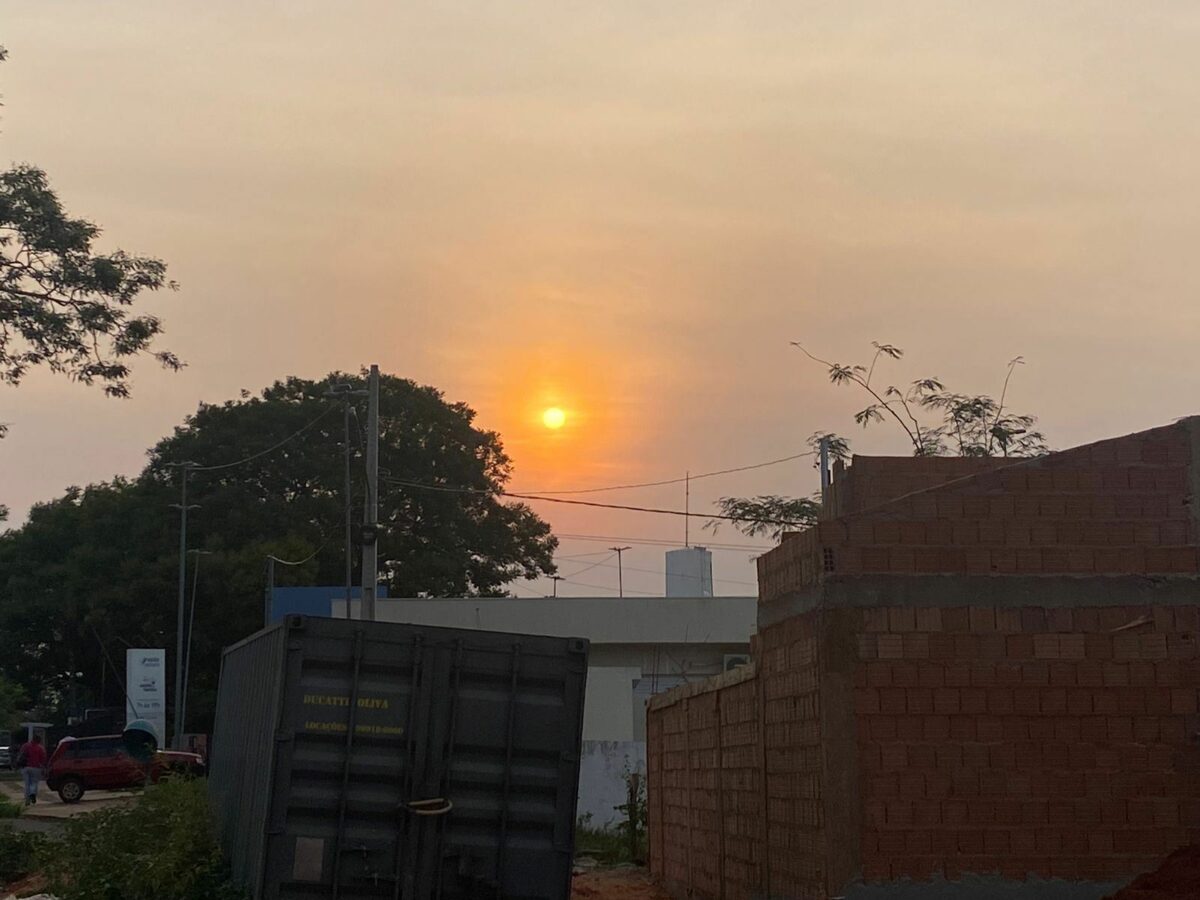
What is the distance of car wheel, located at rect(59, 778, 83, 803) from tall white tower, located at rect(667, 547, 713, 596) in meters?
23.1

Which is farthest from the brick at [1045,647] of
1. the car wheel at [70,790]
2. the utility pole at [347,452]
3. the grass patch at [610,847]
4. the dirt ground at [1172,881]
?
the car wheel at [70,790]

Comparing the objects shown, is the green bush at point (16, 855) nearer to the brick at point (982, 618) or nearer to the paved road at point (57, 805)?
the paved road at point (57, 805)

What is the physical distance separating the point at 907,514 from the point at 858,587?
71 cm

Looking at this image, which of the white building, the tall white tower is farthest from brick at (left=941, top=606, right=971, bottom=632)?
the tall white tower

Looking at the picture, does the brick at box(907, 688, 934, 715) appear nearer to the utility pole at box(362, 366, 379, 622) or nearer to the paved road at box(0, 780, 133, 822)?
the utility pole at box(362, 366, 379, 622)

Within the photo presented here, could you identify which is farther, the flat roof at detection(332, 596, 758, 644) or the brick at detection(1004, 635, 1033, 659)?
the flat roof at detection(332, 596, 758, 644)

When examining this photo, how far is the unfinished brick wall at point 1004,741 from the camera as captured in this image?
11641 mm

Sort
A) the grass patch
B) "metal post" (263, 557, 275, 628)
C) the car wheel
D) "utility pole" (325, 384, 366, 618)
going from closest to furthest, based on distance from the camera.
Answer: the grass patch < "utility pole" (325, 384, 366, 618) < the car wheel < "metal post" (263, 557, 275, 628)

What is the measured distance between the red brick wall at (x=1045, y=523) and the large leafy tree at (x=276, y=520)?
52.3 meters

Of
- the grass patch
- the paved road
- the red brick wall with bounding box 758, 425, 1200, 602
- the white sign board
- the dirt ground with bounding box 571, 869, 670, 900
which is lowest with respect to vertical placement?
the dirt ground with bounding box 571, 869, 670, 900

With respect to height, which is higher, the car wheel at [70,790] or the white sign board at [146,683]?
the white sign board at [146,683]

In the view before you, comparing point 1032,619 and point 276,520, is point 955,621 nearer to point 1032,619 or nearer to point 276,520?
point 1032,619

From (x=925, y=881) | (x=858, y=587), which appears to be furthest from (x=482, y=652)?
(x=925, y=881)

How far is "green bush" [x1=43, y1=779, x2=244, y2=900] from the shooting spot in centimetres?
1448
